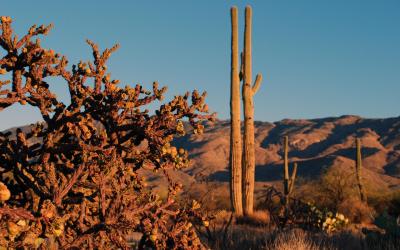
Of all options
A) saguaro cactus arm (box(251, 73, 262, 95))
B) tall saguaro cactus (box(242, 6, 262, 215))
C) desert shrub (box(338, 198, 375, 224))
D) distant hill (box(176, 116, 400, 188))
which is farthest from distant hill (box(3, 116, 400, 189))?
saguaro cactus arm (box(251, 73, 262, 95))

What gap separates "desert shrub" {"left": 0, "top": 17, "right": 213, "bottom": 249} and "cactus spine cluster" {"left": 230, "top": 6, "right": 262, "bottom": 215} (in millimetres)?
17398

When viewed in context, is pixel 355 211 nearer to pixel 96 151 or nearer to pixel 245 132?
pixel 245 132

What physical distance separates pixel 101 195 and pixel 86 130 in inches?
20.5

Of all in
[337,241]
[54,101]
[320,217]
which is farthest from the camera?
[320,217]

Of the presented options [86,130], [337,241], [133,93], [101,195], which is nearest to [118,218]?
[101,195]

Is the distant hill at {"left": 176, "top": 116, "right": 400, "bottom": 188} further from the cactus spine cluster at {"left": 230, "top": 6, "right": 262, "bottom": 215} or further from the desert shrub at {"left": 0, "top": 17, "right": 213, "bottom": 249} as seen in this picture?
the desert shrub at {"left": 0, "top": 17, "right": 213, "bottom": 249}

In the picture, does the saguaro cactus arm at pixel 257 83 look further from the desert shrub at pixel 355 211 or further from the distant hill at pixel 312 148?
the distant hill at pixel 312 148

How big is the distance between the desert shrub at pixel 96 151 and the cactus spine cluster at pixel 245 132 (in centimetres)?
1740

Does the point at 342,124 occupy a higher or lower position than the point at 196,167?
A: higher

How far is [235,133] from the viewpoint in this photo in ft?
69.9

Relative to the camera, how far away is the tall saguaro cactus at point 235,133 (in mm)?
21188

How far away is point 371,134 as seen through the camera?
448ft

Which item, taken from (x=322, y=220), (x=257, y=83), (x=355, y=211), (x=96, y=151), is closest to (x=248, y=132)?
(x=257, y=83)

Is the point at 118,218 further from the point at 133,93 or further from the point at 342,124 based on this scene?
the point at 342,124
